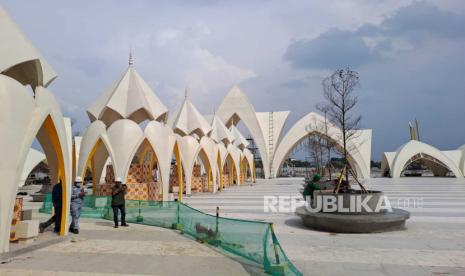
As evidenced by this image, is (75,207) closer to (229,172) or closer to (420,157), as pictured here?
(229,172)

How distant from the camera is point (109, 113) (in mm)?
17422

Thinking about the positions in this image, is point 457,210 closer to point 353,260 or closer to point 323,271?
point 353,260

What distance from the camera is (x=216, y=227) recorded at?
7.62 m

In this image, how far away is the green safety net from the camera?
5.65 meters

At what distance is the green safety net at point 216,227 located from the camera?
222 inches

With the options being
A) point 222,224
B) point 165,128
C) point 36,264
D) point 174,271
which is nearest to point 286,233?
point 222,224

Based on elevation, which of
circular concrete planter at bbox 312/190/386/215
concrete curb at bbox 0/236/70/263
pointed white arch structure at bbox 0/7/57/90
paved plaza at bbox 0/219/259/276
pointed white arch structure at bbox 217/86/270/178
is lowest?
paved plaza at bbox 0/219/259/276

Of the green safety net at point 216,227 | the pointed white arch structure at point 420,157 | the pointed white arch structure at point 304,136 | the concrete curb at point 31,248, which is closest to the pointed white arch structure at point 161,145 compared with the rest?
the green safety net at point 216,227

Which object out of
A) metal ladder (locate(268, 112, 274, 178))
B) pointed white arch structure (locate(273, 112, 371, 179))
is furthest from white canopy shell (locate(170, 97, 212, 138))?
metal ladder (locate(268, 112, 274, 178))

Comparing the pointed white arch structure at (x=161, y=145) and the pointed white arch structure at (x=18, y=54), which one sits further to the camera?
the pointed white arch structure at (x=161, y=145)

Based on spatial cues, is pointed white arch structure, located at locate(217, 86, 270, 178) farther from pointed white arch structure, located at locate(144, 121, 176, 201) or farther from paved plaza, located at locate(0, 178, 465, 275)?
paved plaza, located at locate(0, 178, 465, 275)

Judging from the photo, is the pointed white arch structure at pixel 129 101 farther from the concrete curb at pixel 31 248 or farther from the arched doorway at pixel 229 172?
the arched doorway at pixel 229 172

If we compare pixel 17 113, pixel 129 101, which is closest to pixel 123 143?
pixel 129 101

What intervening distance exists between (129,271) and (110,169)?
11.5 m
